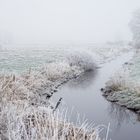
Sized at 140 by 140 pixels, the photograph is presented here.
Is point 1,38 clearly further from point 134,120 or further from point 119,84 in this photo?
point 134,120

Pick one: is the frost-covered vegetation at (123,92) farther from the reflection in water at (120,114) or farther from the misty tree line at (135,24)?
the misty tree line at (135,24)

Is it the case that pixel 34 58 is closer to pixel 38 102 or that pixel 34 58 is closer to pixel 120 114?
pixel 38 102

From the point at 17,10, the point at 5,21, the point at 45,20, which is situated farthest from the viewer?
the point at 17,10

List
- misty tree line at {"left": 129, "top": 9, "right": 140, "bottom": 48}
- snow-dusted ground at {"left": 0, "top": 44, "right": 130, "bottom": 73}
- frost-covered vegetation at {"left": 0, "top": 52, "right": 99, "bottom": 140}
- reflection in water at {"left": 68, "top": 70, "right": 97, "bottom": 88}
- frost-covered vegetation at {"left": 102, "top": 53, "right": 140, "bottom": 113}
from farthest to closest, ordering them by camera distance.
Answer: misty tree line at {"left": 129, "top": 9, "right": 140, "bottom": 48} < snow-dusted ground at {"left": 0, "top": 44, "right": 130, "bottom": 73} < reflection in water at {"left": 68, "top": 70, "right": 97, "bottom": 88} < frost-covered vegetation at {"left": 102, "top": 53, "right": 140, "bottom": 113} < frost-covered vegetation at {"left": 0, "top": 52, "right": 99, "bottom": 140}

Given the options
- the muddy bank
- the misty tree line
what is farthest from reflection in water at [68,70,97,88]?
the misty tree line

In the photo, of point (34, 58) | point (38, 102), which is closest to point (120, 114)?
point (38, 102)

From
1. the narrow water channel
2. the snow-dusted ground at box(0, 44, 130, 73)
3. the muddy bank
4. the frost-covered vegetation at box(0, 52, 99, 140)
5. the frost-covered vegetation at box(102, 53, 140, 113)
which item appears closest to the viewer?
the frost-covered vegetation at box(0, 52, 99, 140)

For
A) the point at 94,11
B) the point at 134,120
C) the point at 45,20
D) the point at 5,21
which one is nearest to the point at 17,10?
A: the point at 45,20

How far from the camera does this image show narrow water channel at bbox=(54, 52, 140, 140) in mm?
9672

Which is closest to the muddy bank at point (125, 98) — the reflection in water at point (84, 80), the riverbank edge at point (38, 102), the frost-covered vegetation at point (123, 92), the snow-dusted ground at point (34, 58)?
the frost-covered vegetation at point (123, 92)

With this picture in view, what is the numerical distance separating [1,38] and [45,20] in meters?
69.8

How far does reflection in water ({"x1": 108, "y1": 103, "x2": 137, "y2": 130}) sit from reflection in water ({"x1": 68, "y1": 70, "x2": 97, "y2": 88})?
166 inches

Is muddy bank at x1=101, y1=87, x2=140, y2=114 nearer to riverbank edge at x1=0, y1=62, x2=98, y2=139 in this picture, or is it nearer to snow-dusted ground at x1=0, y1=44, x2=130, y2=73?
riverbank edge at x1=0, y1=62, x2=98, y2=139

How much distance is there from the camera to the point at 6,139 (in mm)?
6094
